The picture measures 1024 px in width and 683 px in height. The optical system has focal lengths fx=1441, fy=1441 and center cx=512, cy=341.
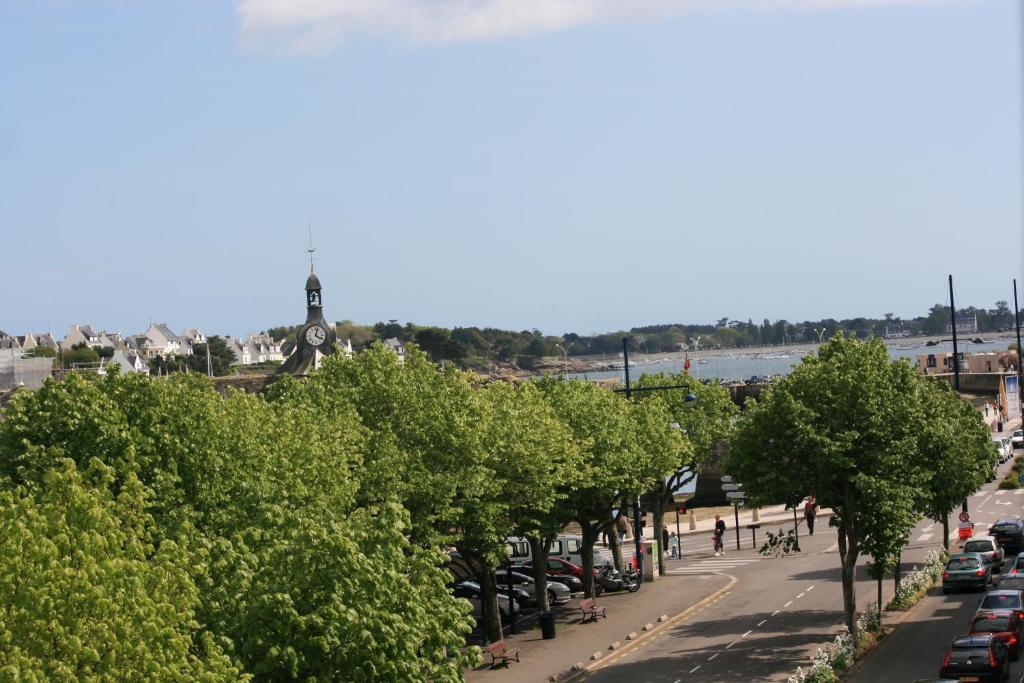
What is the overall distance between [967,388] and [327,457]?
125 m

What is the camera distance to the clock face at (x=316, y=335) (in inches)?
4569

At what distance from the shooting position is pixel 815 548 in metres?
67.1

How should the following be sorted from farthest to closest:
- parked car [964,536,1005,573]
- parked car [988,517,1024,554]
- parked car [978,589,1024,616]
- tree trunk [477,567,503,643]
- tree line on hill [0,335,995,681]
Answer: parked car [988,517,1024,554]
parked car [964,536,1005,573]
tree trunk [477,567,503,643]
parked car [978,589,1024,616]
tree line on hill [0,335,995,681]

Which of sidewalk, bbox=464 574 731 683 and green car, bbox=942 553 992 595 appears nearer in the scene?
sidewalk, bbox=464 574 731 683

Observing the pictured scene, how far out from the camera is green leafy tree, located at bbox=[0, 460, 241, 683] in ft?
70.2

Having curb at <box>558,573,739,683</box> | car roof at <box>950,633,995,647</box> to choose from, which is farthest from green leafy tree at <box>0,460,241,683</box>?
car roof at <box>950,633,995,647</box>

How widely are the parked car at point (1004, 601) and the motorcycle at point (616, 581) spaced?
18.8 meters

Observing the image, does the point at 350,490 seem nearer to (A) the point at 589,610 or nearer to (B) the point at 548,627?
(B) the point at 548,627

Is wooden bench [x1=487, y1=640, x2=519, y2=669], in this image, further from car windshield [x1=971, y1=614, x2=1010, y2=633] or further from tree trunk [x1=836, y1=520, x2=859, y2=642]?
car windshield [x1=971, y1=614, x2=1010, y2=633]

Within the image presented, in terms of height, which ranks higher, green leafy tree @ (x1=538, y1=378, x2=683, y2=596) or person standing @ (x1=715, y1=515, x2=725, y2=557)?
green leafy tree @ (x1=538, y1=378, x2=683, y2=596)

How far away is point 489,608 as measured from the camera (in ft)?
159

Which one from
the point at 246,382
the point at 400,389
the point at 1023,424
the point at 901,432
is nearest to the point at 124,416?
the point at 400,389

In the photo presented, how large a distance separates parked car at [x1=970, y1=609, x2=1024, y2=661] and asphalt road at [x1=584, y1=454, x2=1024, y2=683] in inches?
34.1

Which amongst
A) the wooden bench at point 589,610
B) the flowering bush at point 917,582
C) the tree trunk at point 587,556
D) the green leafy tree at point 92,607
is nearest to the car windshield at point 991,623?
the flowering bush at point 917,582
